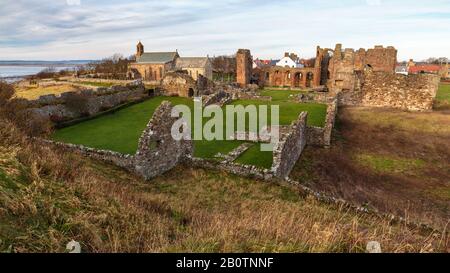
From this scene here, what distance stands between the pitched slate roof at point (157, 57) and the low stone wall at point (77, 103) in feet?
173

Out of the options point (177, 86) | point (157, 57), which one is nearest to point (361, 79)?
point (177, 86)

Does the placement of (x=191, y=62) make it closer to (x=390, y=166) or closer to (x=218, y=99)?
(x=218, y=99)

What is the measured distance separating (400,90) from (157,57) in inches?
2754

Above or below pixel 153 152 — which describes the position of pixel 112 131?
below

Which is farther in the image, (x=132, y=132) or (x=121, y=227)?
(x=132, y=132)

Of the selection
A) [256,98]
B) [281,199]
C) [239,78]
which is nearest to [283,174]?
[281,199]

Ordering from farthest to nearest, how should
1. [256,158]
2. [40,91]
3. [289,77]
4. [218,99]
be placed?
[289,77] → [40,91] → [218,99] → [256,158]

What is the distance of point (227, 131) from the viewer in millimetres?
22438

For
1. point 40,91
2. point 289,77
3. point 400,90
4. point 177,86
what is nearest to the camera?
point 400,90

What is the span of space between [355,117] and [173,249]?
29.1 metres

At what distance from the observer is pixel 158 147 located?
13977 mm

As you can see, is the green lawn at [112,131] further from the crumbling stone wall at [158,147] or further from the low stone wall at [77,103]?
the crumbling stone wall at [158,147]

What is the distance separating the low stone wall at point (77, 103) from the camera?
27.9 meters

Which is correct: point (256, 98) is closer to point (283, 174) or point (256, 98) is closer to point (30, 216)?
point (283, 174)
